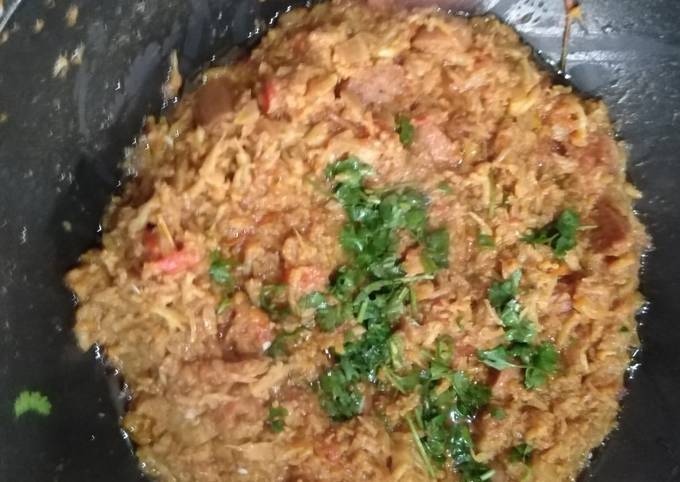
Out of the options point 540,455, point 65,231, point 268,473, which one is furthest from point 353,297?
point 65,231

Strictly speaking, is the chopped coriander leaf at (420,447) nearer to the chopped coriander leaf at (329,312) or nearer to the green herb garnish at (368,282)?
the green herb garnish at (368,282)

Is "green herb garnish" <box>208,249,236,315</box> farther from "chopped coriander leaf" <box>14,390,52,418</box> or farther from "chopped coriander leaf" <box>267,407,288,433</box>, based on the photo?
"chopped coriander leaf" <box>14,390,52,418</box>

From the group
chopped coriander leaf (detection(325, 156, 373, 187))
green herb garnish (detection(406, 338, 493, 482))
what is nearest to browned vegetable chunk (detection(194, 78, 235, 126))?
chopped coriander leaf (detection(325, 156, 373, 187))

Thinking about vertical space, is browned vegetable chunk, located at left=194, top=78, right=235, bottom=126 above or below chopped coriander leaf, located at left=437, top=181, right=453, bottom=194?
above

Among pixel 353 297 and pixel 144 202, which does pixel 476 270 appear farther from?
pixel 144 202

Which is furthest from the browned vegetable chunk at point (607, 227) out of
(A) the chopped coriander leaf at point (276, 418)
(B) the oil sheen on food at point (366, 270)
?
(A) the chopped coriander leaf at point (276, 418)

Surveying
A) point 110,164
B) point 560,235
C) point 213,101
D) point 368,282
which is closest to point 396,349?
point 368,282

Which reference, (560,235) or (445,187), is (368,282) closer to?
(445,187)
